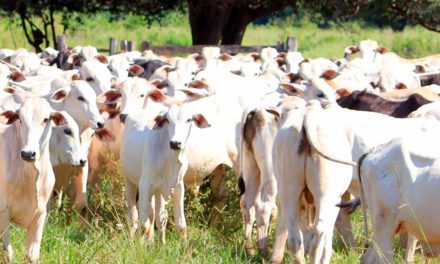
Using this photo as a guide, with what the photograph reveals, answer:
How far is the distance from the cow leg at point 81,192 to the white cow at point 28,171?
7.11 feet

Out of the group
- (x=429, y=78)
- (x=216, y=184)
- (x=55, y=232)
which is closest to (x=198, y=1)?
(x=429, y=78)

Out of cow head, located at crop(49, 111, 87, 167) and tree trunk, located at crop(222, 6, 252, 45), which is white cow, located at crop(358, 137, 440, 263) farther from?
tree trunk, located at crop(222, 6, 252, 45)

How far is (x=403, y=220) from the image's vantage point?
7.79 metres

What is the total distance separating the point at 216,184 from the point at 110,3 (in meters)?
16.6

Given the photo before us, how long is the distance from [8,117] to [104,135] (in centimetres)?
236

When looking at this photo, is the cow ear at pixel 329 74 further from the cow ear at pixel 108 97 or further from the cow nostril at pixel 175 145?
the cow nostril at pixel 175 145

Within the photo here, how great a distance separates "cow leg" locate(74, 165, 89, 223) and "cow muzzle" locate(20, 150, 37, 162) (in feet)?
8.59

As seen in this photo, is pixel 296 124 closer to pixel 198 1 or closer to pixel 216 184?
pixel 216 184

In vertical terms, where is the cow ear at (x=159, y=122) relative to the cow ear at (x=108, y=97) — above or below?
above

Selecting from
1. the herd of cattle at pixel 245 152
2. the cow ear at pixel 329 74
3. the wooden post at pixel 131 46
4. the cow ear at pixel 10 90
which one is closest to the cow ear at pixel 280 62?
the cow ear at pixel 329 74

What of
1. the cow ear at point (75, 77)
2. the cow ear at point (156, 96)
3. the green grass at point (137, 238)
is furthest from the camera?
the cow ear at point (75, 77)

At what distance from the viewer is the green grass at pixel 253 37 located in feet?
126

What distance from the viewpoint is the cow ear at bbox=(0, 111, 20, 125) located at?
9.23 meters

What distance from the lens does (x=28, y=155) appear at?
8.88m
